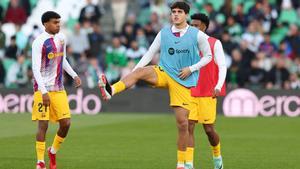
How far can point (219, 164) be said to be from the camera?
15.1 metres

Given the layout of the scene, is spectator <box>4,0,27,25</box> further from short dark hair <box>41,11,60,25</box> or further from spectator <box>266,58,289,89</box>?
short dark hair <box>41,11,60,25</box>

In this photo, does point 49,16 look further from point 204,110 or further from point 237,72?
point 237,72

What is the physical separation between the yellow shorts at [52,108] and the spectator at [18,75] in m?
16.5

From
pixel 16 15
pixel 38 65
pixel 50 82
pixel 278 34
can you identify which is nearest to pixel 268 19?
pixel 278 34

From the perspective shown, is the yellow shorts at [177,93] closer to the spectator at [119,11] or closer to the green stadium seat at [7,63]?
the green stadium seat at [7,63]

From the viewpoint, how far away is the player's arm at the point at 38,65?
14.4 meters

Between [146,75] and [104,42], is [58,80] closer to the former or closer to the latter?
[146,75]

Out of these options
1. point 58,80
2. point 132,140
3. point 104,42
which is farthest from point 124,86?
point 104,42

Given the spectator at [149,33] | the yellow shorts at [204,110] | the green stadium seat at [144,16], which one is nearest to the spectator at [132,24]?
the spectator at [149,33]

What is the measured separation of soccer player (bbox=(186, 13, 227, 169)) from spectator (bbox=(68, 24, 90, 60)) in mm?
16894

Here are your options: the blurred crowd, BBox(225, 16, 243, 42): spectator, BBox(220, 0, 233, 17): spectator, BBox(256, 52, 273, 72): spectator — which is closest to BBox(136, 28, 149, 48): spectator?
the blurred crowd

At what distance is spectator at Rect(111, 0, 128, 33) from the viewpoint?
3409cm

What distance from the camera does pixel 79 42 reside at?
3222 centimetres

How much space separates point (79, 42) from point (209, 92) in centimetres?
1738
